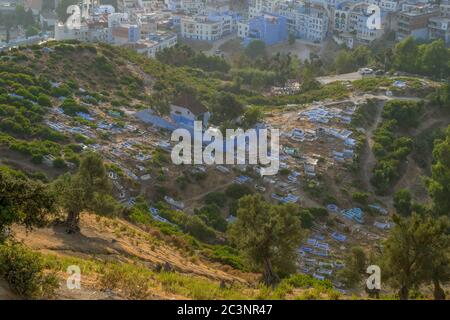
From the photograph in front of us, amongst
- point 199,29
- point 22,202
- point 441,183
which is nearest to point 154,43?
point 199,29

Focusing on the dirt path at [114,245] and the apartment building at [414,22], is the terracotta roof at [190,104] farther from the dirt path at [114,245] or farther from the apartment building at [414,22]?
the apartment building at [414,22]

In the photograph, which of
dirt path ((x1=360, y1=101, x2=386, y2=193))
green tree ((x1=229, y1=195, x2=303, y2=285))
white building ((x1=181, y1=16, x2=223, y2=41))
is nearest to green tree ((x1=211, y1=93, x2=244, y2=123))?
dirt path ((x1=360, y1=101, x2=386, y2=193))

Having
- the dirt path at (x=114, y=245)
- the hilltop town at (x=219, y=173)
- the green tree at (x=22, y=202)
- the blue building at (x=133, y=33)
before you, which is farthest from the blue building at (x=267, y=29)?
the green tree at (x=22, y=202)

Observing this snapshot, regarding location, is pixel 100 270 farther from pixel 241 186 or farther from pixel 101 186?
pixel 241 186

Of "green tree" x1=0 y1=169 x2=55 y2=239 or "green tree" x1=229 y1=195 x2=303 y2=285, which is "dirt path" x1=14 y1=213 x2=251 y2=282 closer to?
"green tree" x1=229 y1=195 x2=303 y2=285

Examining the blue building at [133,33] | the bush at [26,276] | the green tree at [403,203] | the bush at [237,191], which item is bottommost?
the green tree at [403,203]
